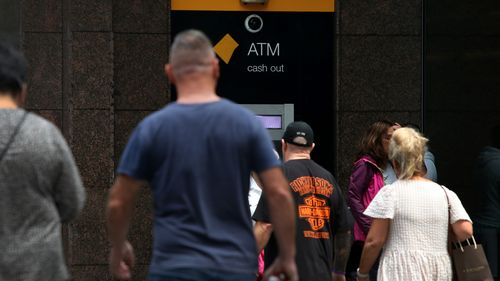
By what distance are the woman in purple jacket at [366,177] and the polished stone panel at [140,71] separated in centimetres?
246

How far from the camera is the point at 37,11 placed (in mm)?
11594

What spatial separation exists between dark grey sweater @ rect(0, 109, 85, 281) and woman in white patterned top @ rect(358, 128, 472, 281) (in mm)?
2669

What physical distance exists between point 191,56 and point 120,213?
762 mm

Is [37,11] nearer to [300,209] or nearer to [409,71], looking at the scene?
[409,71]

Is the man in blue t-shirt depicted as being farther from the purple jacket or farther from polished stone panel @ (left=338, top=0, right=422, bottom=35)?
polished stone panel @ (left=338, top=0, right=422, bottom=35)

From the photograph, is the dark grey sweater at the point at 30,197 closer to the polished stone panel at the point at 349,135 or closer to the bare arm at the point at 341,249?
the bare arm at the point at 341,249

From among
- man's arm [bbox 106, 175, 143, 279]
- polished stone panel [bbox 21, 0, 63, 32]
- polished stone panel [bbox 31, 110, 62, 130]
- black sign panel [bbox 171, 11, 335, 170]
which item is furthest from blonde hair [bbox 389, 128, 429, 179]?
polished stone panel [bbox 21, 0, 63, 32]

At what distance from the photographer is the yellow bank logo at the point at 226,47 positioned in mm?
11844

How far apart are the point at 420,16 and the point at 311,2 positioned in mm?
1051

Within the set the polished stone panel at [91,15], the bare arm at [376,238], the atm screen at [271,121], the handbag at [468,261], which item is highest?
the polished stone panel at [91,15]

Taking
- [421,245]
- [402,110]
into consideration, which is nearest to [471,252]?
[421,245]

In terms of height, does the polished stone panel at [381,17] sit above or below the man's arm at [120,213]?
above

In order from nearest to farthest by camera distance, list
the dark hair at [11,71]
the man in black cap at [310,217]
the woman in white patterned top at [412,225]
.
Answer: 1. the dark hair at [11,71]
2. the woman in white patterned top at [412,225]
3. the man in black cap at [310,217]

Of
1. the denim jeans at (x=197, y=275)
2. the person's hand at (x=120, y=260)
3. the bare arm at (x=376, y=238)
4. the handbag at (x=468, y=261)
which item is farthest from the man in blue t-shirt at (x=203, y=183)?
the handbag at (x=468, y=261)
